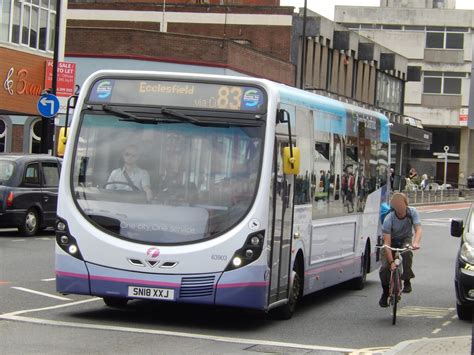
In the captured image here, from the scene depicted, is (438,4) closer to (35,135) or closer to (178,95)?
(35,135)

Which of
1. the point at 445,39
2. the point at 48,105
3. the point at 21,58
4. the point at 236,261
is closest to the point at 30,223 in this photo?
the point at 48,105

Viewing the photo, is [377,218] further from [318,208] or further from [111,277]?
[111,277]

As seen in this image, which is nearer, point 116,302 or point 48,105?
point 116,302

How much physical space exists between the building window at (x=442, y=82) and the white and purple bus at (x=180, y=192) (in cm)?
8719

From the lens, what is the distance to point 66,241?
37.6ft

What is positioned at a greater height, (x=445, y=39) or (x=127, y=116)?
(x=445, y=39)

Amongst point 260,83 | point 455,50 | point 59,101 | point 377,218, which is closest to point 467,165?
point 455,50

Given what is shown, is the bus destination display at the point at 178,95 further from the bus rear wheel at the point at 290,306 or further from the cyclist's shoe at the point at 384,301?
Result: the cyclist's shoe at the point at 384,301

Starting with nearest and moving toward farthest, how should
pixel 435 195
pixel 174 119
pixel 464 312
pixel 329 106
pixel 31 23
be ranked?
1. pixel 174 119
2. pixel 464 312
3. pixel 329 106
4. pixel 31 23
5. pixel 435 195

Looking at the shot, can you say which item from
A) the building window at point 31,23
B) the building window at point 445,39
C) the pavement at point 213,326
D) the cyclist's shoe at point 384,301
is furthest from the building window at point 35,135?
the building window at point 445,39

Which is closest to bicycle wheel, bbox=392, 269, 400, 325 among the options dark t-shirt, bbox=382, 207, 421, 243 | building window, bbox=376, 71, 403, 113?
dark t-shirt, bbox=382, 207, 421, 243

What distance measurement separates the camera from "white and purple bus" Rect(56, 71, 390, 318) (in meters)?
11.0

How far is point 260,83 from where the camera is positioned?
38.0ft

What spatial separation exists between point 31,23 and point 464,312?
30.0m
